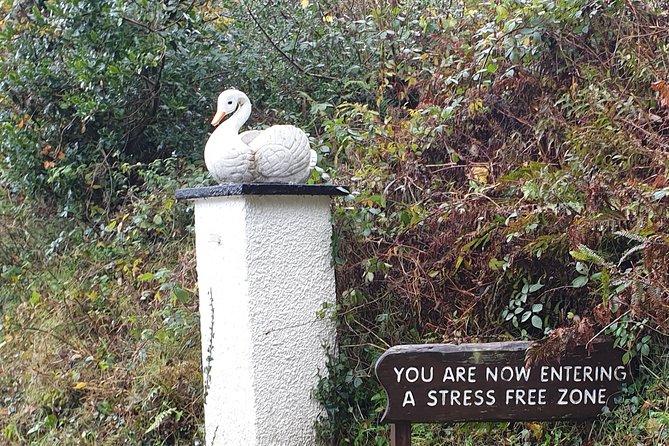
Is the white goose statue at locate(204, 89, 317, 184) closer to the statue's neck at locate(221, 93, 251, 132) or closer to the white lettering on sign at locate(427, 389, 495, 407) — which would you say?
the statue's neck at locate(221, 93, 251, 132)

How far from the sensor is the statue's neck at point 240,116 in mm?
3904

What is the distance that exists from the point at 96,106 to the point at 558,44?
346 centimetres

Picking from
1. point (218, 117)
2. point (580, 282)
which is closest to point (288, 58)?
point (218, 117)

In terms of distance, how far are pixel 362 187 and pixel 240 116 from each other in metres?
0.89

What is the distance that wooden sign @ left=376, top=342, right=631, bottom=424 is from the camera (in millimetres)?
3209

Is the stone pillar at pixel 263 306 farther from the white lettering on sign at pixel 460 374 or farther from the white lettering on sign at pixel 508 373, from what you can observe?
the white lettering on sign at pixel 508 373

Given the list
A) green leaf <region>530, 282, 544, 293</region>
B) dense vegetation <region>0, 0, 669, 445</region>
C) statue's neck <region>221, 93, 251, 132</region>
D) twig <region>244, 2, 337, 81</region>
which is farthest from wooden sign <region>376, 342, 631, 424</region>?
twig <region>244, 2, 337, 81</region>

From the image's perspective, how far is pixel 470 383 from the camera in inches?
127

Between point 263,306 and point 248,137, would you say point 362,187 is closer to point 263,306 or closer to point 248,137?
point 248,137

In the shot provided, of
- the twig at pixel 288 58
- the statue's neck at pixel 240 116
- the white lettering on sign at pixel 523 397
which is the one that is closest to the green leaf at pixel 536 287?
the white lettering on sign at pixel 523 397

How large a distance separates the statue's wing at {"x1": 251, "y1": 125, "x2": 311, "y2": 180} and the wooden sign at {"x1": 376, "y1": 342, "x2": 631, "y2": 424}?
1.10 meters

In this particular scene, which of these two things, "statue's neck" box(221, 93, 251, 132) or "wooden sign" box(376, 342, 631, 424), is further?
"statue's neck" box(221, 93, 251, 132)

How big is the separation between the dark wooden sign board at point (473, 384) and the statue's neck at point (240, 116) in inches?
56.3

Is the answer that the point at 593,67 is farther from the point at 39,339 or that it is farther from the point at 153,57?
the point at 39,339
